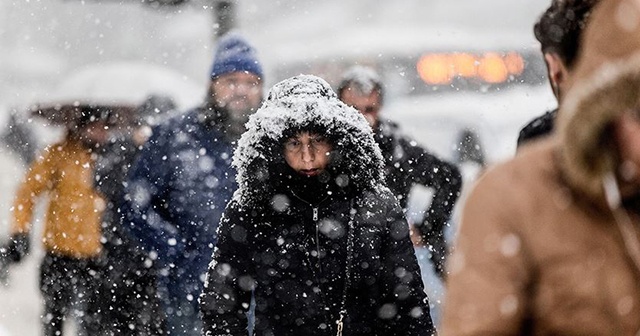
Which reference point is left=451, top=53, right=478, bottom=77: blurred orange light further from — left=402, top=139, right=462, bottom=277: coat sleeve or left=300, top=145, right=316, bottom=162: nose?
left=300, top=145, right=316, bottom=162: nose

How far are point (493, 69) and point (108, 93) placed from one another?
13.7 meters

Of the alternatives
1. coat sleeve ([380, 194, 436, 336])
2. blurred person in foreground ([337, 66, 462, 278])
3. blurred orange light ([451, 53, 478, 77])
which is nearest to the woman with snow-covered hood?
coat sleeve ([380, 194, 436, 336])

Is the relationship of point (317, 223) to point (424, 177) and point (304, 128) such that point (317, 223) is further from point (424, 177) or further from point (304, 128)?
point (424, 177)

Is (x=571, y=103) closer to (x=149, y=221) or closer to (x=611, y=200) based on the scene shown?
(x=611, y=200)

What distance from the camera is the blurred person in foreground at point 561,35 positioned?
2799 mm

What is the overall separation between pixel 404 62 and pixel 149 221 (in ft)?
72.7

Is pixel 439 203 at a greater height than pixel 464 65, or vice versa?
pixel 464 65

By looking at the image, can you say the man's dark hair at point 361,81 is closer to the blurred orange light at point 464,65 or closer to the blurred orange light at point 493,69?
the blurred orange light at point 493,69

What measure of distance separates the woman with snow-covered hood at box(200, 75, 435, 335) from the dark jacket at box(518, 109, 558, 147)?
0.70 meters

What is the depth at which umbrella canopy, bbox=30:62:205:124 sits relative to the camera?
7.91 m

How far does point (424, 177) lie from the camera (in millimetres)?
6422

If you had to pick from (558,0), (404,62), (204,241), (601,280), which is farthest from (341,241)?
(404,62)

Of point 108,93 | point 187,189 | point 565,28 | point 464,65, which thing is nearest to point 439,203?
point 187,189

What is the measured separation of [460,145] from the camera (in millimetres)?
16281
